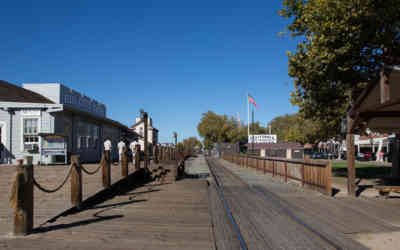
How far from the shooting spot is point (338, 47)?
13.8m

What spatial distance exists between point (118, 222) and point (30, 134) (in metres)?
13.5

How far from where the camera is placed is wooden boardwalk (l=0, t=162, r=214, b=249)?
542 cm

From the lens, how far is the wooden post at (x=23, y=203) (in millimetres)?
5656

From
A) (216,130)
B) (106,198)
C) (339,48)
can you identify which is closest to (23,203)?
(106,198)

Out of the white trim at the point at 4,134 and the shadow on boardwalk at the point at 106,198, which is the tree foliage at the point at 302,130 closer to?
the shadow on boardwalk at the point at 106,198

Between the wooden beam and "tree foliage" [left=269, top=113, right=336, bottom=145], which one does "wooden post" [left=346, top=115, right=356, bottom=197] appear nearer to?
the wooden beam

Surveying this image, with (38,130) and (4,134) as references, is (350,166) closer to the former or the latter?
(38,130)

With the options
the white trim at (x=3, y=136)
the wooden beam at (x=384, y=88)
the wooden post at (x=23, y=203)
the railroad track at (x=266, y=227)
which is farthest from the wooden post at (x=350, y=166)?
the white trim at (x=3, y=136)

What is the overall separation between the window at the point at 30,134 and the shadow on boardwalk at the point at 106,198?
23.6ft

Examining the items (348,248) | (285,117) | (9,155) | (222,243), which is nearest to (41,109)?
(9,155)

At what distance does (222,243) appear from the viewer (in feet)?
18.5

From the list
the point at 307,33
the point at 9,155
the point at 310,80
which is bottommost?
the point at 9,155

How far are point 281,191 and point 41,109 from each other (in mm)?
13205

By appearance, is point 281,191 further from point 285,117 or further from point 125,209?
point 285,117
